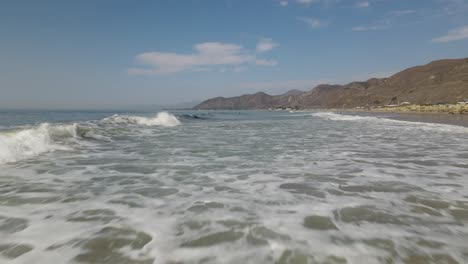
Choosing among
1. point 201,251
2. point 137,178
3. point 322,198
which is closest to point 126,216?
point 201,251

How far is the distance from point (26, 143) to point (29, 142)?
0.77 ft

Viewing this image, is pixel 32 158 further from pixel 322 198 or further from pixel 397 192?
pixel 397 192

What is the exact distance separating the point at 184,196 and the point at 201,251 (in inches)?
80.4

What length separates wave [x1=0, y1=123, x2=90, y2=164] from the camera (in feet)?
30.0

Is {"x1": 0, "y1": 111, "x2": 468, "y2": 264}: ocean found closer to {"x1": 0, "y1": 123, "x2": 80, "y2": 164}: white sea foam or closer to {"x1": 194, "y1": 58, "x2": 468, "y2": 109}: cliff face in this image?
{"x1": 0, "y1": 123, "x2": 80, "y2": 164}: white sea foam

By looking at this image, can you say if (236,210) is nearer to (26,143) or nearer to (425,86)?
(26,143)

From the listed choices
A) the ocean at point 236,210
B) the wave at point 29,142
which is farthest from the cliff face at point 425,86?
the wave at point 29,142

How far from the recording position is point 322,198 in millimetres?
5031

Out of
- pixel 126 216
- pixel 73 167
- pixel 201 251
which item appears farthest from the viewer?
pixel 73 167

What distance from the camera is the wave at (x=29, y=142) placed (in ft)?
30.0

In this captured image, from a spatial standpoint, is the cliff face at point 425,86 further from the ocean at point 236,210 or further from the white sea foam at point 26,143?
the white sea foam at point 26,143

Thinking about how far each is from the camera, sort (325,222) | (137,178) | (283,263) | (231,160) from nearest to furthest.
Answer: (283,263)
(325,222)
(137,178)
(231,160)

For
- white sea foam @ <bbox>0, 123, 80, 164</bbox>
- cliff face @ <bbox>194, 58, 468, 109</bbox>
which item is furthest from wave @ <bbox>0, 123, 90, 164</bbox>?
cliff face @ <bbox>194, 58, 468, 109</bbox>

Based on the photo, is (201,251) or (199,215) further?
(199,215)
